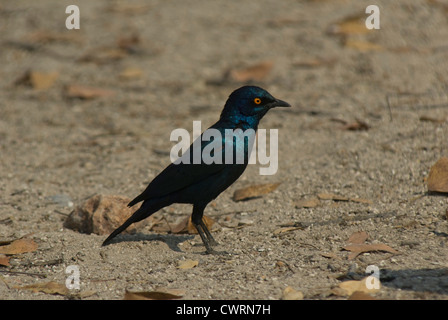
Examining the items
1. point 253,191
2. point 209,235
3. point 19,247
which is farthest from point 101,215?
point 253,191

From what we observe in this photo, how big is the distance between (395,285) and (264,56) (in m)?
5.54

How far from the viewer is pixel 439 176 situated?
5.19 m

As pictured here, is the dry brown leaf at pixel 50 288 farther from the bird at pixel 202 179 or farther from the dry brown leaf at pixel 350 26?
the dry brown leaf at pixel 350 26

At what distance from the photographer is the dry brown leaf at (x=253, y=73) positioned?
839 cm

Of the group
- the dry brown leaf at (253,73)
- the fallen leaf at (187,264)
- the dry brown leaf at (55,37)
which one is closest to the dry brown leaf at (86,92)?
the dry brown leaf at (253,73)

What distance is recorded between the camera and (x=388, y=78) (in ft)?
25.8

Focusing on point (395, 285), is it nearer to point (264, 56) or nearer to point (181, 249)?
point (181, 249)

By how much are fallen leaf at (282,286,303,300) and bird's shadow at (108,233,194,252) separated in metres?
1.24

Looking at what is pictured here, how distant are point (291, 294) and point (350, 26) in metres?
6.03

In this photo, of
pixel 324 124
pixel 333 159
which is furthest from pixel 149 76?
pixel 333 159

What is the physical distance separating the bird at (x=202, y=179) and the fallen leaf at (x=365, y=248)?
37.2 inches

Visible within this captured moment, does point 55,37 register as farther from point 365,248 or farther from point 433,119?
point 365,248

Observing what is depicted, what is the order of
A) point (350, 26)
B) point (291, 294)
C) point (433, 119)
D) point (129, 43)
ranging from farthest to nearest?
point (129, 43) < point (350, 26) < point (433, 119) < point (291, 294)
